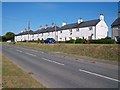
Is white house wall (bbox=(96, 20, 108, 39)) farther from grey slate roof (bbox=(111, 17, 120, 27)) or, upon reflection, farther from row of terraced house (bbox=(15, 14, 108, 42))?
grey slate roof (bbox=(111, 17, 120, 27))

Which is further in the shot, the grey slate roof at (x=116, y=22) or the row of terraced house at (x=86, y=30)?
the row of terraced house at (x=86, y=30)

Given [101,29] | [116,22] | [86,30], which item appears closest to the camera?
[116,22]

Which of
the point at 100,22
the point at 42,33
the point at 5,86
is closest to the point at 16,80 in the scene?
the point at 5,86

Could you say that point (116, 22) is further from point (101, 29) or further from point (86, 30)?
point (86, 30)

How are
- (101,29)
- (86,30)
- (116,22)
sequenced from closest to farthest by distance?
(116,22) → (101,29) → (86,30)

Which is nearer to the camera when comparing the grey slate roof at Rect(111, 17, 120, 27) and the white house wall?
the grey slate roof at Rect(111, 17, 120, 27)

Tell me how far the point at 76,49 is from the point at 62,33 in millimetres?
52248

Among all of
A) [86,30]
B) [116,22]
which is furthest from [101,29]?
[116,22]

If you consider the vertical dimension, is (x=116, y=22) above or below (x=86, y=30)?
above

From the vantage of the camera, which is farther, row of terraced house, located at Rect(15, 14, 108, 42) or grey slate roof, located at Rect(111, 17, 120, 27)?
row of terraced house, located at Rect(15, 14, 108, 42)

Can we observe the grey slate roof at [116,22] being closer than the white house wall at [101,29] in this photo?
Yes

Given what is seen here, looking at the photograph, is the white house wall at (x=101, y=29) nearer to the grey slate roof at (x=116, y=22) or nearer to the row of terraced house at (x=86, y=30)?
the row of terraced house at (x=86, y=30)

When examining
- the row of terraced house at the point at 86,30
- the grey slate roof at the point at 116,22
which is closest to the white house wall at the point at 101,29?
the row of terraced house at the point at 86,30

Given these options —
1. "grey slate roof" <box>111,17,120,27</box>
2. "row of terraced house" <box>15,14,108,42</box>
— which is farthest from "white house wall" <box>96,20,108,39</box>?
"grey slate roof" <box>111,17,120,27</box>
